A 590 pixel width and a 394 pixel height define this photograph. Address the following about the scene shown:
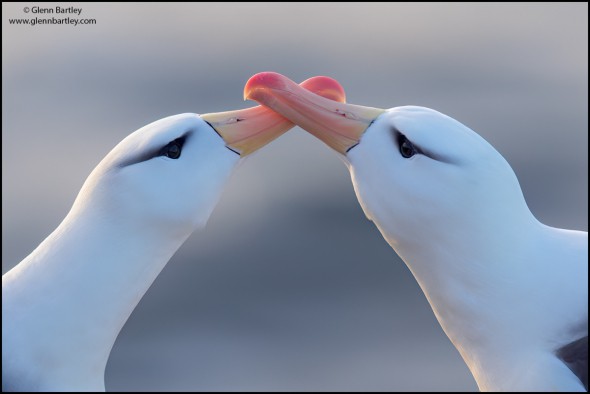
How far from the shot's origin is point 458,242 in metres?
4.67

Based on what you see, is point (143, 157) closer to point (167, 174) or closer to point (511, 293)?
point (167, 174)

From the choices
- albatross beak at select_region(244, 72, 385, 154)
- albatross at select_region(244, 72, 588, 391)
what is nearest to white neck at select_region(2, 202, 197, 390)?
albatross beak at select_region(244, 72, 385, 154)

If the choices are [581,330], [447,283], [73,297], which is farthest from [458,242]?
[73,297]

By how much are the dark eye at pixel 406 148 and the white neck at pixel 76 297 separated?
Answer: 100 cm

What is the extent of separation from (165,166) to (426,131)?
3.43 feet

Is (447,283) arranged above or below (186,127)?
below

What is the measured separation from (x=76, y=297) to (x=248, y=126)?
1079mm

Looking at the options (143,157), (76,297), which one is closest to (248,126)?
(143,157)

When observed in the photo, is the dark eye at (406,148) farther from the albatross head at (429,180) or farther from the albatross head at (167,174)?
the albatross head at (167,174)

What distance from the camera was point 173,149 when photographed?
190 inches

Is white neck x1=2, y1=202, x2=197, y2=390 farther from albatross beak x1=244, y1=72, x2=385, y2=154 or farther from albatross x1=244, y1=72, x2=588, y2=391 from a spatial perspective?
albatross x1=244, y1=72, x2=588, y2=391

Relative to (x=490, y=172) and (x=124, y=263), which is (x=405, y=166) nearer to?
(x=490, y=172)

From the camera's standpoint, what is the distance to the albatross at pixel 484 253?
15.1ft

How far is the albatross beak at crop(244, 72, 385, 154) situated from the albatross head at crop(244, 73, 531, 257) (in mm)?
36
